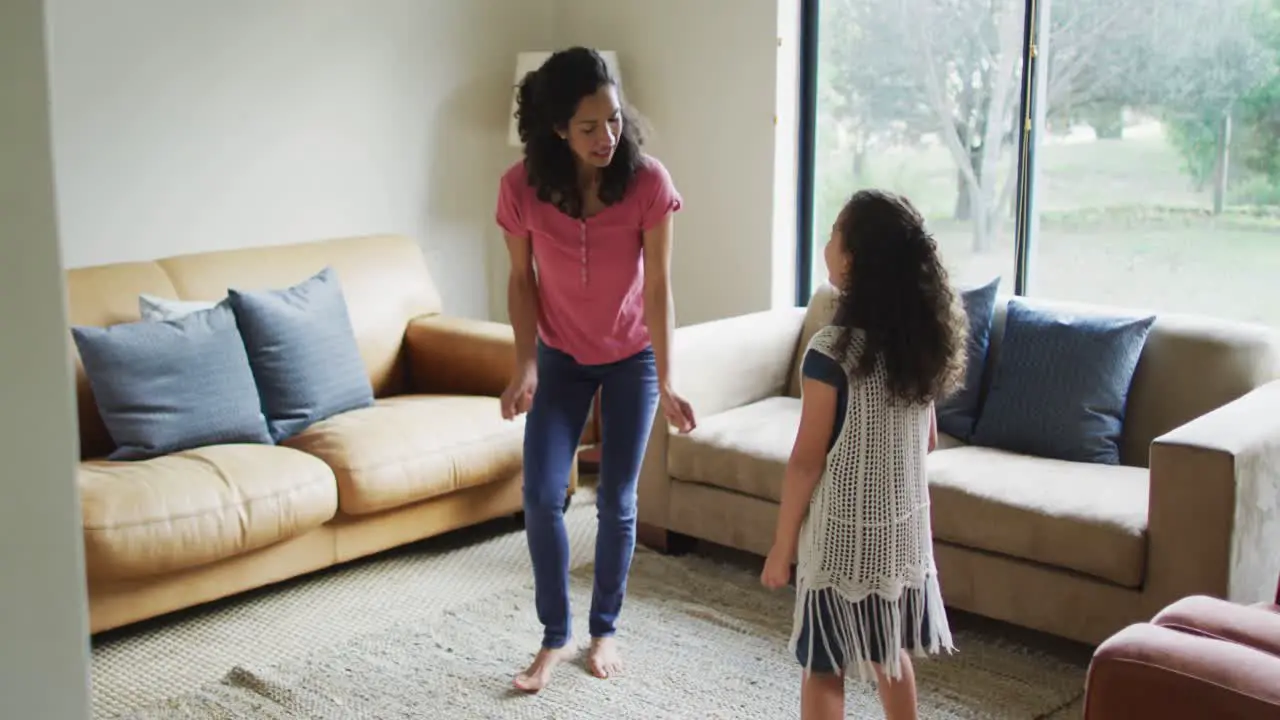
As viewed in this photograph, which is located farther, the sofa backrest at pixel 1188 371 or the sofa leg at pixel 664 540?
the sofa leg at pixel 664 540

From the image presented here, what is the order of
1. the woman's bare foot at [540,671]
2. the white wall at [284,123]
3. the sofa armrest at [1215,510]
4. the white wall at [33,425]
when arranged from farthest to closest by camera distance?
the white wall at [284,123]
the woman's bare foot at [540,671]
the sofa armrest at [1215,510]
the white wall at [33,425]

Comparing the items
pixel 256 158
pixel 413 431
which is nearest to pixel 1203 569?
pixel 413 431

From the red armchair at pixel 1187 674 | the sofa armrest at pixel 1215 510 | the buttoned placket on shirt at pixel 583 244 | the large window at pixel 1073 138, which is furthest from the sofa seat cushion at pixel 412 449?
the red armchair at pixel 1187 674

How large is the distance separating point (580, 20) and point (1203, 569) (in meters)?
3.12

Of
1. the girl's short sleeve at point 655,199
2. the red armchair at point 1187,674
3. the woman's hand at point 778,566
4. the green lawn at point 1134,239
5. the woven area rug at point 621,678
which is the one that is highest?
the girl's short sleeve at point 655,199

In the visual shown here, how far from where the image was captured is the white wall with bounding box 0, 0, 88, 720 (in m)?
0.72

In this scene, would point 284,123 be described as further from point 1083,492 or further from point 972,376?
point 1083,492

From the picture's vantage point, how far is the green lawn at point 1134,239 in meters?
3.57

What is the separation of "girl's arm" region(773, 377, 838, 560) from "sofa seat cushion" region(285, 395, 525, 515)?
61.2 inches

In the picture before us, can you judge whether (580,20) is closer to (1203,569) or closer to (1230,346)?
(1230,346)

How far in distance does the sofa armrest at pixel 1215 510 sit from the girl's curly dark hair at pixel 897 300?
2.68 feet

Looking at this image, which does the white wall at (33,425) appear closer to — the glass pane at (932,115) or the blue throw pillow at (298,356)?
the blue throw pillow at (298,356)

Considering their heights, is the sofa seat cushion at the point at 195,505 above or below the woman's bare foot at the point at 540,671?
above

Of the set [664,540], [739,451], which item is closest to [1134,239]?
[739,451]
